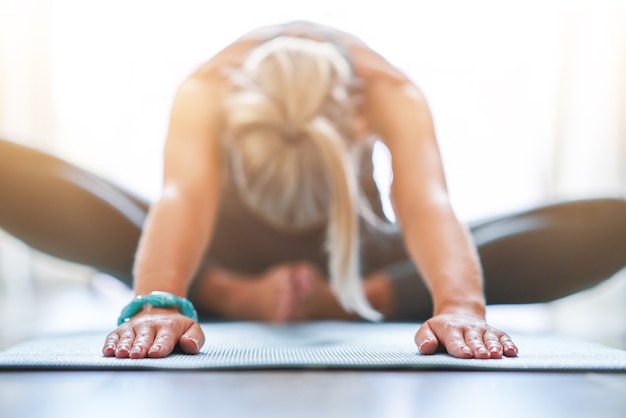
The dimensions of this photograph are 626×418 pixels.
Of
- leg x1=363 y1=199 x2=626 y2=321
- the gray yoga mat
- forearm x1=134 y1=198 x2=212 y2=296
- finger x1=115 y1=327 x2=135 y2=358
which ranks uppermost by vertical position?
forearm x1=134 y1=198 x2=212 y2=296

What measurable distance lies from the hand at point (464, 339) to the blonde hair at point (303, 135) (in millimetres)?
502

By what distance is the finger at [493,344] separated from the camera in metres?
0.81

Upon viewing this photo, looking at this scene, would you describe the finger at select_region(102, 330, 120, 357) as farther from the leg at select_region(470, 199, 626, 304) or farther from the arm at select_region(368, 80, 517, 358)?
the leg at select_region(470, 199, 626, 304)

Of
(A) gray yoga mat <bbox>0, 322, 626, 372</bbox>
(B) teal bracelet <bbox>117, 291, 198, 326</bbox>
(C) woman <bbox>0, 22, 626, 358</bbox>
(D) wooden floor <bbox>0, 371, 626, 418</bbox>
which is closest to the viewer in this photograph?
(D) wooden floor <bbox>0, 371, 626, 418</bbox>

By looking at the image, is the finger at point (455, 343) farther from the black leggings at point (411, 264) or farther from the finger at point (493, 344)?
the black leggings at point (411, 264)

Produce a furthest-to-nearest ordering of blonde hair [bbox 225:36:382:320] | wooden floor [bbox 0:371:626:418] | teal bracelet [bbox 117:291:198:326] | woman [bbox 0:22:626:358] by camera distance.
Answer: blonde hair [bbox 225:36:382:320], woman [bbox 0:22:626:358], teal bracelet [bbox 117:291:198:326], wooden floor [bbox 0:371:626:418]

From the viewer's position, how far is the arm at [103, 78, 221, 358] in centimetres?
84

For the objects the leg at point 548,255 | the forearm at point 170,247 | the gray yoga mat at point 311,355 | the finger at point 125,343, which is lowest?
the leg at point 548,255

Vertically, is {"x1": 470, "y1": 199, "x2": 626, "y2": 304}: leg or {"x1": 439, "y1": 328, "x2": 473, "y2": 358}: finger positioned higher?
{"x1": 439, "y1": 328, "x2": 473, "y2": 358}: finger

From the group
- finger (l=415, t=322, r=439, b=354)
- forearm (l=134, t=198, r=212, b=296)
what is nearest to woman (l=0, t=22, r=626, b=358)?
forearm (l=134, t=198, r=212, b=296)

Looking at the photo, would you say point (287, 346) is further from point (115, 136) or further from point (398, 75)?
point (115, 136)

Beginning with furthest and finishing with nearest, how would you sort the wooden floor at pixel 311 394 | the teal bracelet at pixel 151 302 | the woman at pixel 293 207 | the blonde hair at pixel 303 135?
the blonde hair at pixel 303 135
the woman at pixel 293 207
the teal bracelet at pixel 151 302
the wooden floor at pixel 311 394

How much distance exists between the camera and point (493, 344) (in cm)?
83

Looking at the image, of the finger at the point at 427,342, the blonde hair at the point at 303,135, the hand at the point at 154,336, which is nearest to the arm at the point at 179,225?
the hand at the point at 154,336
